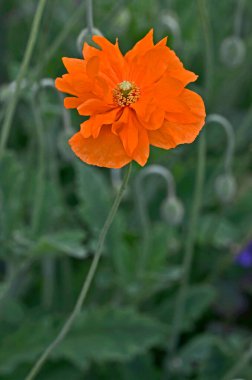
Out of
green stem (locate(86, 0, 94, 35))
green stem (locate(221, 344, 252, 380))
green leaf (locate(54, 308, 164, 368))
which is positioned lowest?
green stem (locate(221, 344, 252, 380))

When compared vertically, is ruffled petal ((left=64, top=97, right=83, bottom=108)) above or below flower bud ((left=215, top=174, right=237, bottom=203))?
above

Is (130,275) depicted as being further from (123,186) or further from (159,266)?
(123,186)

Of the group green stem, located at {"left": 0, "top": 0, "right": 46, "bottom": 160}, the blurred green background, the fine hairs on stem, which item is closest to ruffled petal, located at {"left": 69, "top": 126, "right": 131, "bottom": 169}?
green stem, located at {"left": 0, "top": 0, "right": 46, "bottom": 160}

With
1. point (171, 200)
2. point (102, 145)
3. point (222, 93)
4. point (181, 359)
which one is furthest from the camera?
point (222, 93)

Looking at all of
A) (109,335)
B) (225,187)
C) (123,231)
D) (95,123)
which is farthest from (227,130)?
(95,123)

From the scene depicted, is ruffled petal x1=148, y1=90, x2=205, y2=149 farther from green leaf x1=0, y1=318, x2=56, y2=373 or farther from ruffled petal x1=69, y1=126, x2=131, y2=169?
green leaf x1=0, y1=318, x2=56, y2=373

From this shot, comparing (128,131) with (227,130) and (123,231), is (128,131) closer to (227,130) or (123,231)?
(227,130)

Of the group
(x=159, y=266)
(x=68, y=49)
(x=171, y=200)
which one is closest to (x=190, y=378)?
(x=159, y=266)
